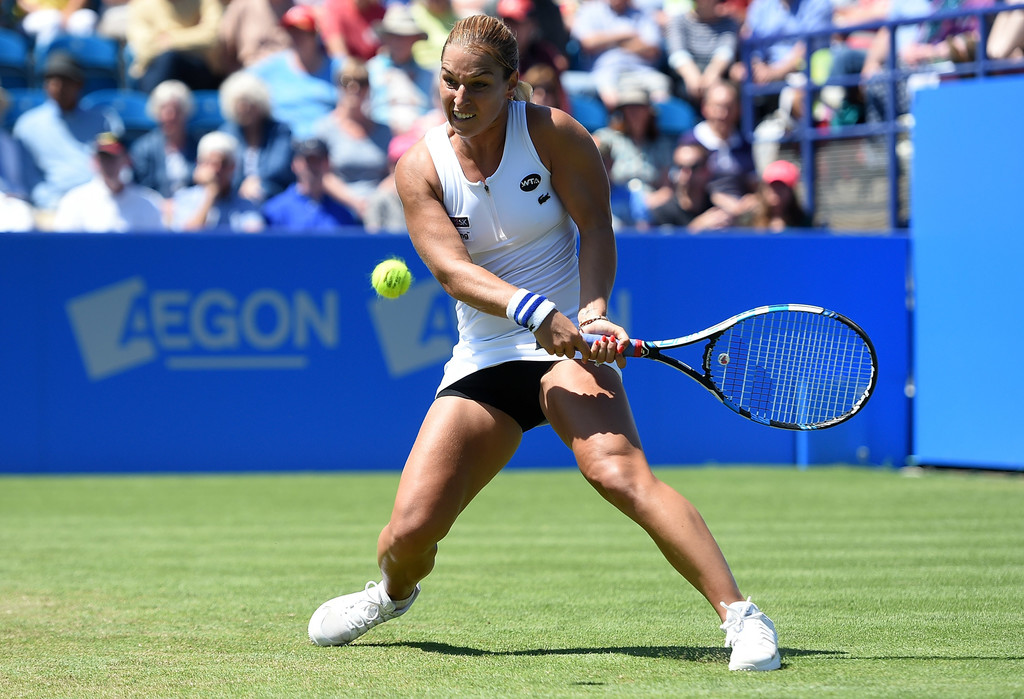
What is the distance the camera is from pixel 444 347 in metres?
10.1

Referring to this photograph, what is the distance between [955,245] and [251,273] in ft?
16.3

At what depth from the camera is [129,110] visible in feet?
40.6

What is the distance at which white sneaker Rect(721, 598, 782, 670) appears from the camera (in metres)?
3.89

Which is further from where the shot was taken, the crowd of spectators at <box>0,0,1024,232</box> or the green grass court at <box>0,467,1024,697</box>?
the crowd of spectators at <box>0,0,1024,232</box>

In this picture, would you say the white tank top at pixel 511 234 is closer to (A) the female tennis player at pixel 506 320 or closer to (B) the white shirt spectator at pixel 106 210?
(A) the female tennis player at pixel 506 320

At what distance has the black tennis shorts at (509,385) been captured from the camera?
14.4 ft

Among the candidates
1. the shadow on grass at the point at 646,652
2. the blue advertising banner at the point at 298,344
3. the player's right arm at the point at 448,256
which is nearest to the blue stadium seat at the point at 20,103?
the blue advertising banner at the point at 298,344

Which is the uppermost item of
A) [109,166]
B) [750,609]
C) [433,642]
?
[109,166]

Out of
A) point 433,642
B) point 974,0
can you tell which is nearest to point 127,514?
point 433,642

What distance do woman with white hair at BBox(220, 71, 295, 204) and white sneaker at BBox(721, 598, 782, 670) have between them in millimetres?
8202

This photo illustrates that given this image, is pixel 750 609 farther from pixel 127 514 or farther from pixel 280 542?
pixel 127 514

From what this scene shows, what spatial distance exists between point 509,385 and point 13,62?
10.2 m

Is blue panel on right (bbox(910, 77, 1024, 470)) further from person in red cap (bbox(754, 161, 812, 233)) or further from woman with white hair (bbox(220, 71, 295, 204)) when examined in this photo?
woman with white hair (bbox(220, 71, 295, 204))

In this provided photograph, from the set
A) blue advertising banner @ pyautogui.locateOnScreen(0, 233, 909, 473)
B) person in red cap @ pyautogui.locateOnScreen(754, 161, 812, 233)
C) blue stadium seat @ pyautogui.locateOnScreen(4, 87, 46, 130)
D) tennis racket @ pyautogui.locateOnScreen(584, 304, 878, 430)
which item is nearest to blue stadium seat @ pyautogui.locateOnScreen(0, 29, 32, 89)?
blue stadium seat @ pyautogui.locateOnScreen(4, 87, 46, 130)
